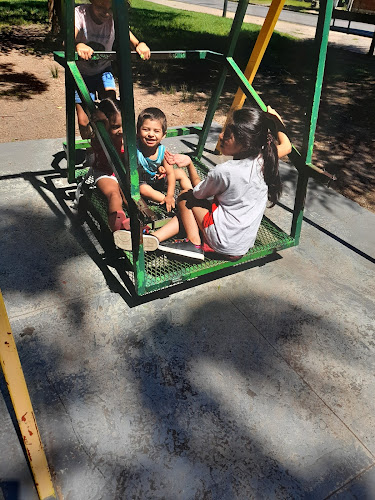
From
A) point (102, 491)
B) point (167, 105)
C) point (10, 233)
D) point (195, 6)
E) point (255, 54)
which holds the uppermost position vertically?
point (195, 6)

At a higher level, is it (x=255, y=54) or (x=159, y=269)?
(x=255, y=54)

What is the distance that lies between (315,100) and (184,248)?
1276 millimetres

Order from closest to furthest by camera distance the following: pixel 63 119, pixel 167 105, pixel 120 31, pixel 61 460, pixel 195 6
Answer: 1. pixel 61 460
2. pixel 120 31
3. pixel 63 119
4. pixel 167 105
5. pixel 195 6

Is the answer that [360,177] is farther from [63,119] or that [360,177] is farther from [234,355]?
[63,119]

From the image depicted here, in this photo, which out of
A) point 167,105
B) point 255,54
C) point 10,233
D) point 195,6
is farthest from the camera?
point 195,6

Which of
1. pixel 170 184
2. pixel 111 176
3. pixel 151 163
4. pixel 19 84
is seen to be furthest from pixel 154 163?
pixel 19 84

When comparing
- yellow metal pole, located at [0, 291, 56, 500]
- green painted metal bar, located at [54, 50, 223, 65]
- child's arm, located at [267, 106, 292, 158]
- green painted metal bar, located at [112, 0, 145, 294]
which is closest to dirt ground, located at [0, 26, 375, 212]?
child's arm, located at [267, 106, 292, 158]

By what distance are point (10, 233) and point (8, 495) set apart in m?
1.79

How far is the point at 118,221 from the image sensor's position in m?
2.67

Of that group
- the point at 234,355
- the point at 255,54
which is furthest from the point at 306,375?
the point at 255,54

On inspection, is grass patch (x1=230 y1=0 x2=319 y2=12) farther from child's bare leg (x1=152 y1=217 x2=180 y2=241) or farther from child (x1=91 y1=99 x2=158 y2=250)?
child's bare leg (x1=152 y1=217 x2=180 y2=241)

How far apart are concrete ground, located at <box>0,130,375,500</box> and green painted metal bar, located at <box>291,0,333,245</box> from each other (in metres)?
0.37

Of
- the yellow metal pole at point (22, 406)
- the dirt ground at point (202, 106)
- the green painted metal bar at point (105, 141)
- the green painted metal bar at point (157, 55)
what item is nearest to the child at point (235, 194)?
the green painted metal bar at point (105, 141)

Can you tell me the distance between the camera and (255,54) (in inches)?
150
